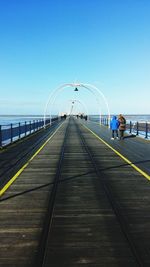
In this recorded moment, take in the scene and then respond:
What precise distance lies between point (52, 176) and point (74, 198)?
356 cm

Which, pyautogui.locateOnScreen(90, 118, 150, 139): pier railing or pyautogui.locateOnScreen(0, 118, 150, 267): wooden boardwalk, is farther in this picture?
pyautogui.locateOnScreen(90, 118, 150, 139): pier railing

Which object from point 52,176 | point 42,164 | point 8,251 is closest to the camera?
point 8,251

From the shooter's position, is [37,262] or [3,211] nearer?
[37,262]

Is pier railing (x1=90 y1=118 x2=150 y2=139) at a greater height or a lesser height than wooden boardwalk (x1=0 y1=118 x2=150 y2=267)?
greater

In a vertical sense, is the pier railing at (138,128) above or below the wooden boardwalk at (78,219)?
above

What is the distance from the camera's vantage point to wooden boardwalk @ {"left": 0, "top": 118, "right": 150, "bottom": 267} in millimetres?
5652

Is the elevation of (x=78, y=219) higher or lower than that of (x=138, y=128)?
lower

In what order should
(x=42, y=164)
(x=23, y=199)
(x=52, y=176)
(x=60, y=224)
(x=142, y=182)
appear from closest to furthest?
(x=60, y=224), (x=23, y=199), (x=142, y=182), (x=52, y=176), (x=42, y=164)

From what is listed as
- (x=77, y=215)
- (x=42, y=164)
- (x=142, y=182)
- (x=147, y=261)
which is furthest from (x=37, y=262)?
(x=42, y=164)

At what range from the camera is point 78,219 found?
7582 mm

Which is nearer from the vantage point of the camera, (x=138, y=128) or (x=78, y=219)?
(x=78, y=219)

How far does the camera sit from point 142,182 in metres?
11.8

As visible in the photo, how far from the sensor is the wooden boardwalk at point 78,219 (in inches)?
223

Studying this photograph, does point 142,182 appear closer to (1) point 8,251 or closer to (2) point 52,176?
(2) point 52,176
